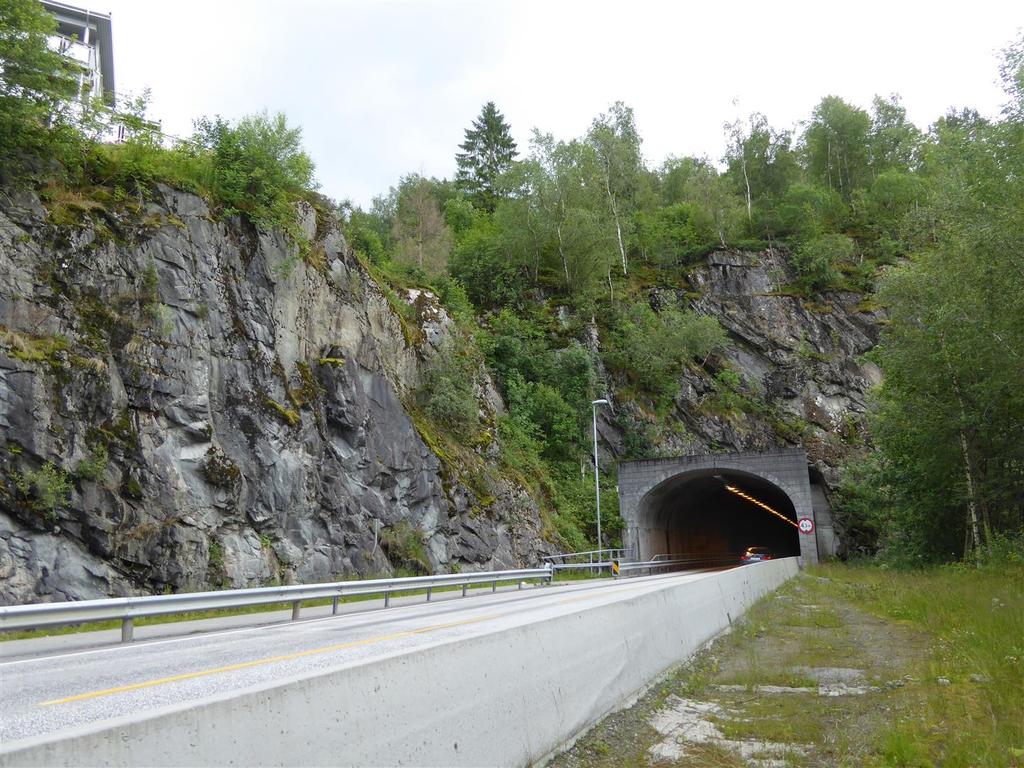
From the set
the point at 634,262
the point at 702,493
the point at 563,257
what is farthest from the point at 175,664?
the point at 634,262

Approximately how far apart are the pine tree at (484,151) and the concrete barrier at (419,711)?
7742 centimetres

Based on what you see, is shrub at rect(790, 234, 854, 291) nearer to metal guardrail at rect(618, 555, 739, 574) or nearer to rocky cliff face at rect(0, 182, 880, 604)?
metal guardrail at rect(618, 555, 739, 574)

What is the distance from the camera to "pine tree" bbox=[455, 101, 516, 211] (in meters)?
81.3

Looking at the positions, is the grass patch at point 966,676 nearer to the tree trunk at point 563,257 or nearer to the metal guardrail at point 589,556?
the metal guardrail at point 589,556

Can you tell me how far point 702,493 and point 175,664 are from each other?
149 ft

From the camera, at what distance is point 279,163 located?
2598 cm

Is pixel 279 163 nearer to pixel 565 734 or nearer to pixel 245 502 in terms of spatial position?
pixel 245 502

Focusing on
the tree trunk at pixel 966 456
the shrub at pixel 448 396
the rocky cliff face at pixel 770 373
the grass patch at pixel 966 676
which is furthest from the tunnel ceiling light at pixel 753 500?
the grass patch at pixel 966 676

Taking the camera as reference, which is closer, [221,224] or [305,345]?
[221,224]

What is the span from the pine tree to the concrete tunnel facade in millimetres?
45235

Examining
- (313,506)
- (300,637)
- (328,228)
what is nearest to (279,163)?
(328,228)

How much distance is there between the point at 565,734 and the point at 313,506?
18162 mm

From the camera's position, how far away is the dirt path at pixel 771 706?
5.55 meters

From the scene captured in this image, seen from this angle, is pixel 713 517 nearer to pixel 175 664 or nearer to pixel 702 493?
pixel 702 493
